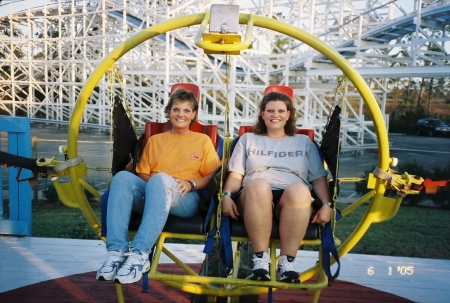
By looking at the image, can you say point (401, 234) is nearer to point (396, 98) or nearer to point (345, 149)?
point (345, 149)

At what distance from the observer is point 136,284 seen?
258 centimetres

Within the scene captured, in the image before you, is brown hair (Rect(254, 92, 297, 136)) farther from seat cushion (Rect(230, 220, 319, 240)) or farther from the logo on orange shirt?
seat cushion (Rect(230, 220, 319, 240))

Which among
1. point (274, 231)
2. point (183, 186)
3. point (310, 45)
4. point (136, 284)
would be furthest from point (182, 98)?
point (136, 284)

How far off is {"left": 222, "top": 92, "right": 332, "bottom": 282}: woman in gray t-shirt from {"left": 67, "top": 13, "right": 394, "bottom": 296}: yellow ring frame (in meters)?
0.25

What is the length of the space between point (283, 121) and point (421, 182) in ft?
2.34

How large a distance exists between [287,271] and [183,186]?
0.61m

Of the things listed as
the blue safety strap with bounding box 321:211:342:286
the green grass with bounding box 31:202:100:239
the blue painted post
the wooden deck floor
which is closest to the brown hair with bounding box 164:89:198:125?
the blue safety strap with bounding box 321:211:342:286

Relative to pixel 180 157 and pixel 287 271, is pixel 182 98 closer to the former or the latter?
pixel 180 157

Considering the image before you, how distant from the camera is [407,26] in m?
9.98

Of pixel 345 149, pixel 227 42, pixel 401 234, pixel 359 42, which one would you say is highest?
pixel 359 42

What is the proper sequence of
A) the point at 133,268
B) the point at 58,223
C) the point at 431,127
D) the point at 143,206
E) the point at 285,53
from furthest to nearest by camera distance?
1. the point at 431,127
2. the point at 285,53
3. the point at 58,223
4. the point at 143,206
5. the point at 133,268

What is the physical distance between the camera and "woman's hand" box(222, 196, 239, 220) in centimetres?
189

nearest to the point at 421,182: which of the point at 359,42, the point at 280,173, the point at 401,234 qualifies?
the point at 280,173

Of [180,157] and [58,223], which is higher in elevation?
[180,157]
